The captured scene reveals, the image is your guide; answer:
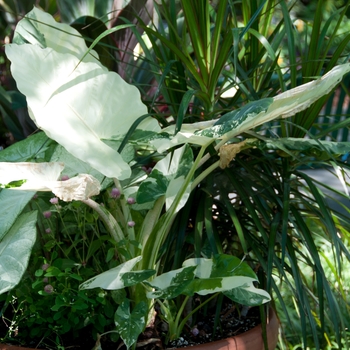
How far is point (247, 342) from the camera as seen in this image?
1.26 metres

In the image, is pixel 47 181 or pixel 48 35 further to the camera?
pixel 48 35

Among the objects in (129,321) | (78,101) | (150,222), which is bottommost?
(129,321)

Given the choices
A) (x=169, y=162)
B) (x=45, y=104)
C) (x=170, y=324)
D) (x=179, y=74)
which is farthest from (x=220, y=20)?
(x=170, y=324)

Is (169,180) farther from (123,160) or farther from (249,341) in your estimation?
(249,341)

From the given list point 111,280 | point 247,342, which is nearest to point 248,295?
point 247,342

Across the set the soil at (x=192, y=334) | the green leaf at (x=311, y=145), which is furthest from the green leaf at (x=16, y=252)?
the green leaf at (x=311, y=145)

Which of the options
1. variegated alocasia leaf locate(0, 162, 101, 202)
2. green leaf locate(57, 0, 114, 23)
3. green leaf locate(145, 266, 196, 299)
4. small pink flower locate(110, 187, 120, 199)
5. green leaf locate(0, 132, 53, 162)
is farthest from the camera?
Answer: green leaf locate(57, 0, 114, 23)

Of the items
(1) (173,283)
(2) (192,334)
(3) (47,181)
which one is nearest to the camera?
(3) (47,181)

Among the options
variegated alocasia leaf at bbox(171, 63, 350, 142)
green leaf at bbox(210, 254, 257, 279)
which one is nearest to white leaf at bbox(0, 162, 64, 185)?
variegated alocasia leaf at bbox(171, 63, 350, 142)

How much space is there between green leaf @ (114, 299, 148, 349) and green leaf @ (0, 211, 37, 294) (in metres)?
0.20

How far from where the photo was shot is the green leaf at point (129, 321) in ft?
3.47

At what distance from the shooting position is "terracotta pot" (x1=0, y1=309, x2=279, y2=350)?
1197 millimetres

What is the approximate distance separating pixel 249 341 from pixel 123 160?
1.64ft

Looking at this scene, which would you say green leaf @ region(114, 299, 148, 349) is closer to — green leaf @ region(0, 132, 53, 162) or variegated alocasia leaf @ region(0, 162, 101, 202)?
variegated alocasia leaf @ region(0, 162, 101, 202)
